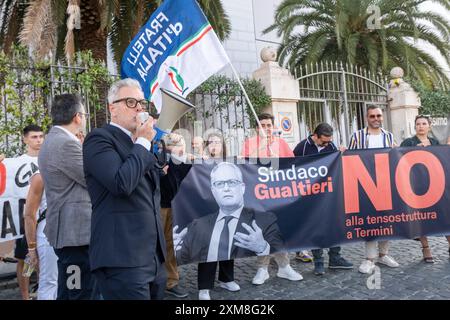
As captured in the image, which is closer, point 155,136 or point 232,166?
point 155,136

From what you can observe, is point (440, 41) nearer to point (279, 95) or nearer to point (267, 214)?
point (279, 95)

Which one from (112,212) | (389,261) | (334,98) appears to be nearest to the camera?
(112,212)

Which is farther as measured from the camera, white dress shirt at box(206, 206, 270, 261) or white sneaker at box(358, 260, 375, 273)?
white sneaker at box(358, 260, 375, 273)

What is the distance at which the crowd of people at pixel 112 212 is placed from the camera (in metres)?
2.09

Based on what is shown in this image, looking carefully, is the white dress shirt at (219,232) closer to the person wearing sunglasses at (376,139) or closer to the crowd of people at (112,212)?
the crowd of people at (112,212)

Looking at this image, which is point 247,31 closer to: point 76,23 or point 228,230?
point 76,23

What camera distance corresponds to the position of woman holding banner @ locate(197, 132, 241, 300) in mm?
4277

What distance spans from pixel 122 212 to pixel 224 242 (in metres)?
2.34

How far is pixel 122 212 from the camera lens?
2121 mm

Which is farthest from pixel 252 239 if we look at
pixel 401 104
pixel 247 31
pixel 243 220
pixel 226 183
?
pixel 247 31

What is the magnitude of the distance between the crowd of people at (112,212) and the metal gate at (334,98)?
16.2 feet

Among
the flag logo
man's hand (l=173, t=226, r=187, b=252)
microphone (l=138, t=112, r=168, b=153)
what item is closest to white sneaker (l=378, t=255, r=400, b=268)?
man's hand (l=173, t=226, r=187, b=252)

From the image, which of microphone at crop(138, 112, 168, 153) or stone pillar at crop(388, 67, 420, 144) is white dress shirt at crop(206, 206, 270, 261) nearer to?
microphone at crop(138, 112, 168, 153)

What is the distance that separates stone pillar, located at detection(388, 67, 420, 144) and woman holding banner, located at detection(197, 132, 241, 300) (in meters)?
7.71
